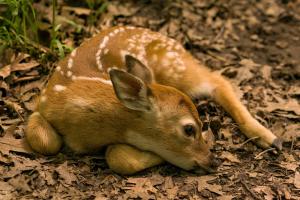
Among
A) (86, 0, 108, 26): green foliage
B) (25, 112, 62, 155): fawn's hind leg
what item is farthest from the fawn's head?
(86, 0, 108, 26): green foliage

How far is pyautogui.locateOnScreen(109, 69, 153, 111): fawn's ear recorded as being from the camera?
13.6ft

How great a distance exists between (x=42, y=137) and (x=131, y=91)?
87 centimetres

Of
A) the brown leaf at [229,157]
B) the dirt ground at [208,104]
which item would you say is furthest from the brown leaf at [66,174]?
the brown leaf at [229,157]

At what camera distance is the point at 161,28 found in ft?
22.7

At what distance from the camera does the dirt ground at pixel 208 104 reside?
439 cm

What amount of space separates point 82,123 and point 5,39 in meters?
1.67

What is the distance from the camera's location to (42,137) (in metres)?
4.60

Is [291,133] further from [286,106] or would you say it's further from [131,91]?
[131,91]

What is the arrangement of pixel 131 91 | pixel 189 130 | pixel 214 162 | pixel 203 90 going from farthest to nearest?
pixel 203 90
pixel 214 162
pixel 189 130
pixel 131 91

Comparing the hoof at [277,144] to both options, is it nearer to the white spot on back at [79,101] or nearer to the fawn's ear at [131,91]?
the fawn's ear at [131,91]

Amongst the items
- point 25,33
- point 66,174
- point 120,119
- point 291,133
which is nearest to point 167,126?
point 120,119

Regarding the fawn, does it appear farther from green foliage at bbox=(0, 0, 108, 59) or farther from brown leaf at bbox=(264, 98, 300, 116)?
green foliage at bbox=(0, 0, 108, 59)

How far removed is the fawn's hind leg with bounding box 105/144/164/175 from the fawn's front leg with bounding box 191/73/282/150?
1.00m

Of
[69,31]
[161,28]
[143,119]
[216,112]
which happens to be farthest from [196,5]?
[143,119]
